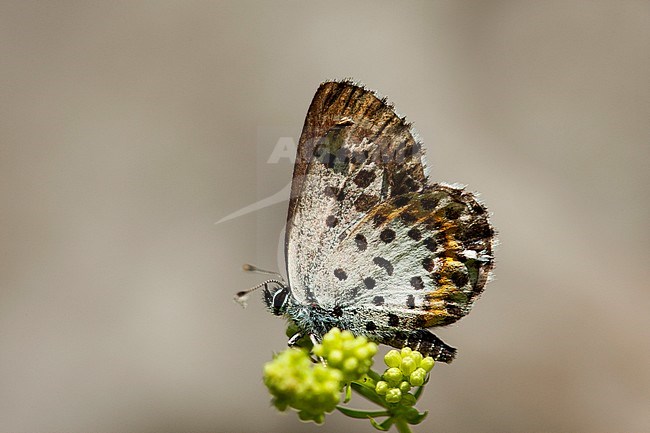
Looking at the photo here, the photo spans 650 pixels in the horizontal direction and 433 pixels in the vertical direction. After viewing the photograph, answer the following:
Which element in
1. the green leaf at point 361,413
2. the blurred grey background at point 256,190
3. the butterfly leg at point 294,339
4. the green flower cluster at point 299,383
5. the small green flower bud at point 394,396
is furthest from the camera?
the blurred grey background at point 256,190

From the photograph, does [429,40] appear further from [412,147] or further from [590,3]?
[412,147]

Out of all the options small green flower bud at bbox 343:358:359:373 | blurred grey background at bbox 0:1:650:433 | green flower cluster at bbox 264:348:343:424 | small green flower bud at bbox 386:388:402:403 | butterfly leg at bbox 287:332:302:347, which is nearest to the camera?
green flower cluster at bbox 264:348:343:424

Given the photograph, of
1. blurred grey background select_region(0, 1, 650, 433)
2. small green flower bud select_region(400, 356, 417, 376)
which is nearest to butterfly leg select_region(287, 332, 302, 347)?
small green flower bud select_region(400, 356, 417, 376)

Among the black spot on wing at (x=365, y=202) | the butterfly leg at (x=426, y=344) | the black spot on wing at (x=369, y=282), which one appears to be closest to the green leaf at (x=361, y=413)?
the butterfly leg at (x=426, y=344)

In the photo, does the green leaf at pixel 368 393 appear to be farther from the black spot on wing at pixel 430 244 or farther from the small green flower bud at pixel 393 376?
the black spot on wing at pixel 430 244

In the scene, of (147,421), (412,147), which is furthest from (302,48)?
(412,147)

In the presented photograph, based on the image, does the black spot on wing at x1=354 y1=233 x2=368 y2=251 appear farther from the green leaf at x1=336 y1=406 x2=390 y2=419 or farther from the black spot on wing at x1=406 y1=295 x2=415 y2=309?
the green leaf at x1=336 y1=406 x2=390 y2=419
